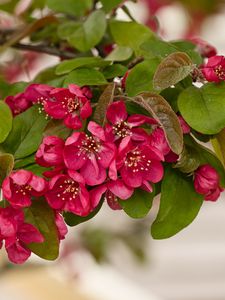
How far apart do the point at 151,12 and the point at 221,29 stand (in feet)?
3.61

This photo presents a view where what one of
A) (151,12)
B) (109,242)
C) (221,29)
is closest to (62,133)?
(109,242)

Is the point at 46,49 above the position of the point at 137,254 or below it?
above

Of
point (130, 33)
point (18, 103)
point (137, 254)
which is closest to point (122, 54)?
point (130, 33)

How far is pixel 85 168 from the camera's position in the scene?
0.59 metres

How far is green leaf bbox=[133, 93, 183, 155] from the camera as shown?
0.56 meters

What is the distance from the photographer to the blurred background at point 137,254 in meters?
1.69

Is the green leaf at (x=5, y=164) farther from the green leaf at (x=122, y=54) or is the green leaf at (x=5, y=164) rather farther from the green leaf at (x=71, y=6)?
the green leaf at (x=71, y=6)

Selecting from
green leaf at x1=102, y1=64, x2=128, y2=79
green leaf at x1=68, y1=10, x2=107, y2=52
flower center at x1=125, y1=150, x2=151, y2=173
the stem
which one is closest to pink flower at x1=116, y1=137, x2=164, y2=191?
flower center at x1=125, y1=150, x2=151, y2=173

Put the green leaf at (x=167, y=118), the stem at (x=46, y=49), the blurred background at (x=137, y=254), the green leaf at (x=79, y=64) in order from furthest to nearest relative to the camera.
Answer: the blurred background at (x=137, y=254) → the stem at (x=46, y=49) → the green leaf at (x=79, y=64) → the green leaf at (x=167, y=118)

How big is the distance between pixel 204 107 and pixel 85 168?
12 centimetres

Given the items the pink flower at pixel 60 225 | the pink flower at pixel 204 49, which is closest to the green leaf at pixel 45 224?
the pink flower at pixel 60 225

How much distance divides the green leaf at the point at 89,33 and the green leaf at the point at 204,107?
0.21 meters

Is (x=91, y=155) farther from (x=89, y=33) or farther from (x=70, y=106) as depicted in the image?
(x=89, y=33)

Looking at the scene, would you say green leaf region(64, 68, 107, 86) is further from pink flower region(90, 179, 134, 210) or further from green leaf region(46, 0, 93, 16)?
green leaf region(46, 0, 93, 16)
